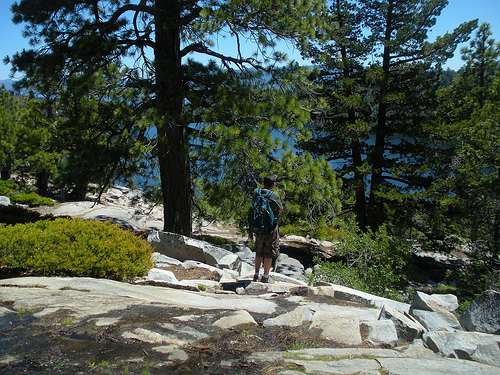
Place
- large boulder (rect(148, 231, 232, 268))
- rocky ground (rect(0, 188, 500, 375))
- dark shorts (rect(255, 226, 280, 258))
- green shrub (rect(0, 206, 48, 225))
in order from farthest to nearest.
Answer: green shrub (rect(0, 206, 48, 225)) < large boulder (rect(148, 231, 232, 268)) < dark shorts (rect(255, 226, 280, 258)) < rocky ground (rect(0, 188, 500, 375))

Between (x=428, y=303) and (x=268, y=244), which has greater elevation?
(x=268, y=244)

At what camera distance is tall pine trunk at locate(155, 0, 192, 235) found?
851 centimetres

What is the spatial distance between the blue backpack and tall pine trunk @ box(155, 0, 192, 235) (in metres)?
3.02

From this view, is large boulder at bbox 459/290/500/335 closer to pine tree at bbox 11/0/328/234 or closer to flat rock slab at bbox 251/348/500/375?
flat rock slab at bbox 251/348/500/375

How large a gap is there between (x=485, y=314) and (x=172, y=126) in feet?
22.8

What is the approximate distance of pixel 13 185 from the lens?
1877cm

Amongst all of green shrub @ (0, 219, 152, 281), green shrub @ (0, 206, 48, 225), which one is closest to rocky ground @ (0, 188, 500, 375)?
green shrub @ (0, 219, 152, 281)

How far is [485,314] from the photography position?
192 inches

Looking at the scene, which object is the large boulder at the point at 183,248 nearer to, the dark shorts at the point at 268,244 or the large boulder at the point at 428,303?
the dark shorts at the point at 268,244

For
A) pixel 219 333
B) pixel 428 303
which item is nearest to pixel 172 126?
pixel 219 333

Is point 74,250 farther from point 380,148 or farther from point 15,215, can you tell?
point 380,148

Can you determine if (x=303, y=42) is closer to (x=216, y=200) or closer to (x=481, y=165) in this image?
(x=216, y=200)

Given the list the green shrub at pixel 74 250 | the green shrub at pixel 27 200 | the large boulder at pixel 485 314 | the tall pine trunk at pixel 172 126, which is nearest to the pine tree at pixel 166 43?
the tall pine trunk at pixel 172 126

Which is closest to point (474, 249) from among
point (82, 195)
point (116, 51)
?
point (116, 51)
